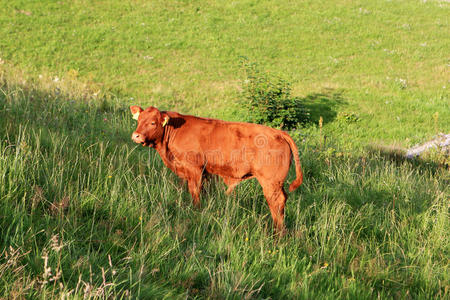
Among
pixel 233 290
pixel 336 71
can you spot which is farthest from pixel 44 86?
pixel 336 71

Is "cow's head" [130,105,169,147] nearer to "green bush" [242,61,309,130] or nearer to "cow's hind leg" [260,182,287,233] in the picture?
"cow's hind leg" [260,182,287,233]

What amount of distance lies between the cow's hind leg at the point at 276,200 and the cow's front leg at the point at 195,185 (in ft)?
2.44

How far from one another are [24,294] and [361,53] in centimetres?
2279

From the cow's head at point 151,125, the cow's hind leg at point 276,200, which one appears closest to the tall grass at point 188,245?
the cow's hind leg at point 276,200

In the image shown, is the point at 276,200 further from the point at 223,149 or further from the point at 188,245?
the point at 188,245

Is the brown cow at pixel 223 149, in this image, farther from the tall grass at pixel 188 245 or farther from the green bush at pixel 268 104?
the green bush at pixel 268 104

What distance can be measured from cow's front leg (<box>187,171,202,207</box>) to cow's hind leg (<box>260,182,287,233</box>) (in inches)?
29.2

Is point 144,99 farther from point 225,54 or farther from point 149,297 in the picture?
point 149,297

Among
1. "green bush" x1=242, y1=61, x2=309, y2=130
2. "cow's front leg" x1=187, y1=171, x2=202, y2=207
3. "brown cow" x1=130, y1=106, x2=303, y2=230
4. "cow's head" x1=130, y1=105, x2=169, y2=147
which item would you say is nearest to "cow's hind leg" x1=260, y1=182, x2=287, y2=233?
"brown cow" x1=130, y1=106, x2=303, y2=230

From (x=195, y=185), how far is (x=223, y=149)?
584mm

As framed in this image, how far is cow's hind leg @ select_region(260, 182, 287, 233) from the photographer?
421 cm

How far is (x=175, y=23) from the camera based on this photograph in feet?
80.8

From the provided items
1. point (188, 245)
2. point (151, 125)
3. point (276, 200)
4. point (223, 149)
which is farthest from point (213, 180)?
point (188, 245)

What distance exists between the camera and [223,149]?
432 centimetres
